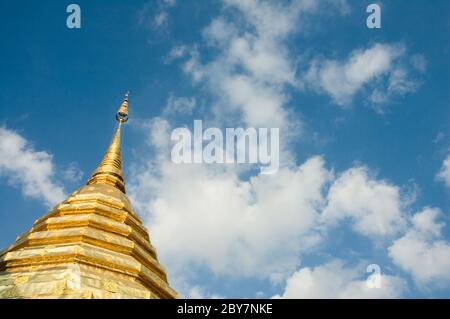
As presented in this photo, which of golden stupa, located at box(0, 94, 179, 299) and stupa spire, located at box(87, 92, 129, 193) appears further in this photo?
stupa spire, located at box(87, 92, 129, 193)

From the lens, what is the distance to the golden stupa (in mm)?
13422

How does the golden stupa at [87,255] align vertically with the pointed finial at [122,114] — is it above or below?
below

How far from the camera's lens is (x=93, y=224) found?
17281 mm

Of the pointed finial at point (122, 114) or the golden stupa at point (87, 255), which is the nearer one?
the golden stupa at point (87, 255)

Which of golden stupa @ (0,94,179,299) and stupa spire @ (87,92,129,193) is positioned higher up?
stupa spire @ (87,92,129,193)

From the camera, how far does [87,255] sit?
49.6 ft

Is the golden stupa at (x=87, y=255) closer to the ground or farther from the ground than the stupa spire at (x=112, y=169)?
closer to the ground

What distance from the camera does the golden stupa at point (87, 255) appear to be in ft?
44.0

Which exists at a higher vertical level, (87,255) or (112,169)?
(112,169)

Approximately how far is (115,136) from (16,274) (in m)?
13.4

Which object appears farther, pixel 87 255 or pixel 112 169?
pixel 112 169
